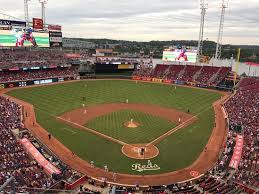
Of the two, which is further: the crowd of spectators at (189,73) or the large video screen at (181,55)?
the large video screen at (181,55)

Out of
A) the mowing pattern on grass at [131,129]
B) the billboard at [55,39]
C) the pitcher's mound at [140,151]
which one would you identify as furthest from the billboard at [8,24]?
the pitcher's mound at [140,151]

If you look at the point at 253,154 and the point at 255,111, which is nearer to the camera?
the point at 253,154

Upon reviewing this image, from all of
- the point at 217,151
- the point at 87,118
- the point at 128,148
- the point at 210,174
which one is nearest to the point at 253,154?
the point at 217,151

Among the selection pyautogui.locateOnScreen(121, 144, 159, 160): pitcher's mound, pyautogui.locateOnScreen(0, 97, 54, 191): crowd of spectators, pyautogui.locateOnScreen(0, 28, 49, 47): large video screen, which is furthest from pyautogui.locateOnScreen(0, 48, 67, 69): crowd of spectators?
pyautogui.locateOnScreen(121, 144, 159, 160): pitcher's mound

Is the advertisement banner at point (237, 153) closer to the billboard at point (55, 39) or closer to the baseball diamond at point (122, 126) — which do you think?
the baseball diamond at point (122, 126)

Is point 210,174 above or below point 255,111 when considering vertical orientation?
below

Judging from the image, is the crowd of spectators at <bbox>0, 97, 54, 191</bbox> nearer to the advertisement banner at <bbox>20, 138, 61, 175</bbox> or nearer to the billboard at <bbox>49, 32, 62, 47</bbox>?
the advertisement banner at <bbox>20, 138, 61, 175</bbox>

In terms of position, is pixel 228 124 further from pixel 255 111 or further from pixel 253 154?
pixel 253 154
